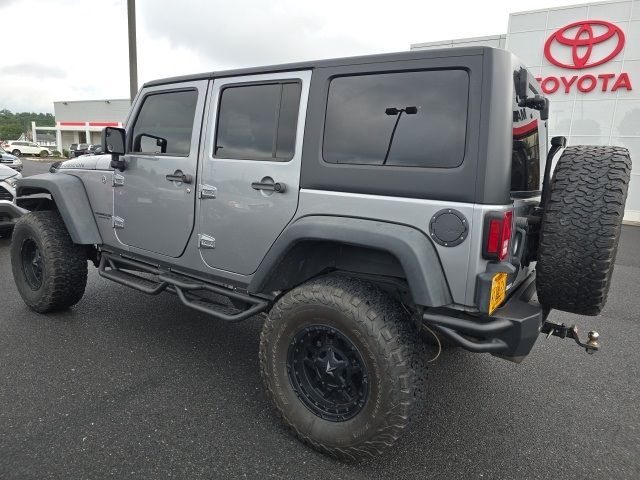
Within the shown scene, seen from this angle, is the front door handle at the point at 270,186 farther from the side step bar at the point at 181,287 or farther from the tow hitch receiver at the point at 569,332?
the tow hitch receiver at the point at 569,332

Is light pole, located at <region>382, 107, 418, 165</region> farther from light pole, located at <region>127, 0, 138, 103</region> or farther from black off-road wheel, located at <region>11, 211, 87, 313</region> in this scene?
light pole, located at <region>127, 0, 138, 103</region>

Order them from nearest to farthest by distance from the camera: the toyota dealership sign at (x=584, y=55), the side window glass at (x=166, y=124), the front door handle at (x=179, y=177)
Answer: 1. the front door handle at (x=179, y=177)
2. the side window glass at (x=166, y=124)
3. the toyota dealership sign at (x=584, y=55)

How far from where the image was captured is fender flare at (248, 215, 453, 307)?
194 cm

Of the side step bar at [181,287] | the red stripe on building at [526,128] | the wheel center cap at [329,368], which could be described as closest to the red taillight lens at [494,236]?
the red stripe on building at [526,128]

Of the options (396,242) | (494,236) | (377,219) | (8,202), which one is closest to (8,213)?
(8,202)

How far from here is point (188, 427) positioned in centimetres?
246

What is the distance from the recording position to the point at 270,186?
250 centimetres

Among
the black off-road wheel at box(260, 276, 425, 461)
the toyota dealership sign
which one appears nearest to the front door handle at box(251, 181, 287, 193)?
the black off-road wheel at box(260, 276, 425, 461)

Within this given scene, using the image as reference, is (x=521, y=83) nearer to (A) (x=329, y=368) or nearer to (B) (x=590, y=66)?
(A) (x=329, y=368)

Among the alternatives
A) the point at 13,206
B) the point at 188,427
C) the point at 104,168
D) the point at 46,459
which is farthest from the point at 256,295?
the point at 13,206

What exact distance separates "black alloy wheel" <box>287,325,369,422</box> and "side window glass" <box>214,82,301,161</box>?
1.05m

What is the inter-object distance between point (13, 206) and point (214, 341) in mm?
4028

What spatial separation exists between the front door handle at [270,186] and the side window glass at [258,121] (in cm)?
16

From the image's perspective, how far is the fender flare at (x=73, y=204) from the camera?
3.57 meters
